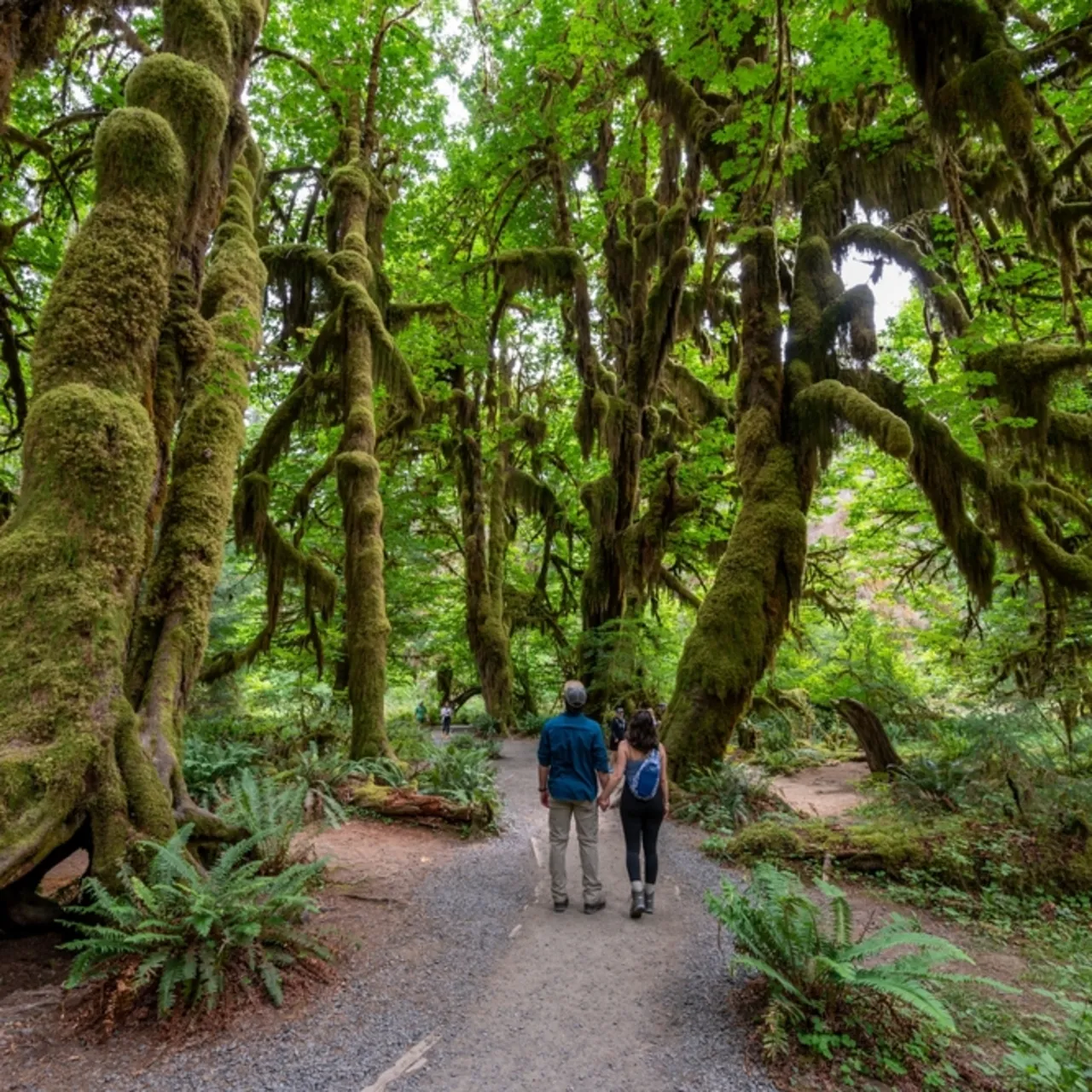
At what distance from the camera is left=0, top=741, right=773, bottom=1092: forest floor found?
114 inches

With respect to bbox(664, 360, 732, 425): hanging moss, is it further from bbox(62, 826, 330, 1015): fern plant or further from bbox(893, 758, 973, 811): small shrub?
bbox(62, 826, 330, 1015): fern plant

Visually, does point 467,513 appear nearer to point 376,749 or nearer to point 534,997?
point 376,749

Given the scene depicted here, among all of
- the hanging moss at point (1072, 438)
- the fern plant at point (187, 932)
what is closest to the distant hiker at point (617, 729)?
the fern plant at point (187, 932)

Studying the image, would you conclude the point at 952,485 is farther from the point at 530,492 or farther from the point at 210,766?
the point at 530,492

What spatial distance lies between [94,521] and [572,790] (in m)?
3.90

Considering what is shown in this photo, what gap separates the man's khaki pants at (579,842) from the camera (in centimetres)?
511

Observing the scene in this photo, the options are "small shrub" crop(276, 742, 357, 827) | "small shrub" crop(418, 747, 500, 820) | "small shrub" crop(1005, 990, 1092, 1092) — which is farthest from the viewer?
"small shrub" crop(418, 747, 500, 820)

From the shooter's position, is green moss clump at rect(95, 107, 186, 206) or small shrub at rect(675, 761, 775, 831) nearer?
green moss clump at rect(95, 107, 186, 206)

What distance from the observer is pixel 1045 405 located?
8406mm

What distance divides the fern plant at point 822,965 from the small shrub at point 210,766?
5.15 metres

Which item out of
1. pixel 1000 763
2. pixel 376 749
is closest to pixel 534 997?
pixel 376 749

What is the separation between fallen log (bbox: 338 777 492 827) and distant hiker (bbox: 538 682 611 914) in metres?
2.42

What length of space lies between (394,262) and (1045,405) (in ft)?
46.7

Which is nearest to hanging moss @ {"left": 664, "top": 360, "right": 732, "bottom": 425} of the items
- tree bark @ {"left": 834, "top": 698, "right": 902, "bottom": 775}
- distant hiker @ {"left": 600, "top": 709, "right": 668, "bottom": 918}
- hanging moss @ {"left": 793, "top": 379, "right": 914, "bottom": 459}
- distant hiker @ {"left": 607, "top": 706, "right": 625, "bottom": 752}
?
hanging moss @ {"left": 793, "top": 379, "right": 914, "bottom": 459}
